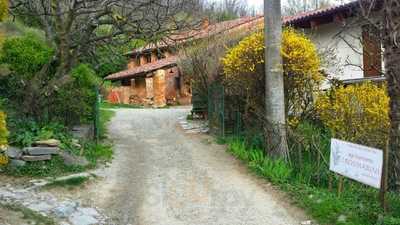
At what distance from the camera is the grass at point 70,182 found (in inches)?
363

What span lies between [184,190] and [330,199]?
9.41 ft

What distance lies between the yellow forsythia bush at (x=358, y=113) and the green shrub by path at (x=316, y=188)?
1.50ft

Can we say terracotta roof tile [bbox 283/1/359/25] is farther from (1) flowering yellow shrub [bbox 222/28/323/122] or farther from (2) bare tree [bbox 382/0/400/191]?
(2) bare tree [bbox 382/0/400/191]

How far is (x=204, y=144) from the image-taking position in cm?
1408

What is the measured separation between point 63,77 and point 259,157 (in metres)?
5.48

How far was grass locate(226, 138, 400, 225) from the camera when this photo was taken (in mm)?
6949

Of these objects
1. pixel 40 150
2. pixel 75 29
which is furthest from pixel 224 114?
pixel 40 150

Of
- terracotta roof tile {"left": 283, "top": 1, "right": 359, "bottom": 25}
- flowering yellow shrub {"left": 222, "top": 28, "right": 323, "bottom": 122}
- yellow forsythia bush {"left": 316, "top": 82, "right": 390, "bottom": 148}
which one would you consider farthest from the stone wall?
yellow forsythia bush {"left": 316, "top": 82, "right": 390, "bottom": 148}

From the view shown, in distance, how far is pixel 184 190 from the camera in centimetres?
934

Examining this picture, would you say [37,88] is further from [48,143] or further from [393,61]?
[393,61]

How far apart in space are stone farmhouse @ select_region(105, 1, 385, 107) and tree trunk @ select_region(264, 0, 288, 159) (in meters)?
1.68

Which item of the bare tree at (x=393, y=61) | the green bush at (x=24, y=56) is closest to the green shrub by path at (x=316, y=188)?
the bare tree at (x=393, y=61)

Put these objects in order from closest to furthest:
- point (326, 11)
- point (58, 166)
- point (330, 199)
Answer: point (330, 199)
point (58, 166)
point (326, 11)

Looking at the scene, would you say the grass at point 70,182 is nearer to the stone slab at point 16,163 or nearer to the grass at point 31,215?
the stone slab at point 16,163
